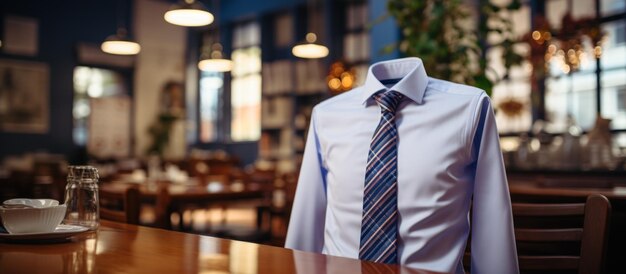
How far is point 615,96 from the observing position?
252 inches

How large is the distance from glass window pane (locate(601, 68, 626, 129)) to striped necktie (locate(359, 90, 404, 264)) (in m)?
5.81

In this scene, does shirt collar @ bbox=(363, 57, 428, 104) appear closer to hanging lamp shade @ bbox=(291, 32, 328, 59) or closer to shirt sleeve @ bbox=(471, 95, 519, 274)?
shirt sleeve @ bbox=(471, 95, 519, 274)

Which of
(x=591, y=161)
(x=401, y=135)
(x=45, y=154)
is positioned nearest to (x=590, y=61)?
(x=591, y=161)

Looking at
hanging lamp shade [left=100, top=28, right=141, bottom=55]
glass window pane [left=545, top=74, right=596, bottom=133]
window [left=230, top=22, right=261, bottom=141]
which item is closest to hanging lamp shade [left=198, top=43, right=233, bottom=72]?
hanging lamp shade [left=100, top=28, right=141, bottom=55]

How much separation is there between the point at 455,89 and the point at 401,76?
0.20 metres

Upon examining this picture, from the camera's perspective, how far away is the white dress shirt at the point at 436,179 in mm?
1283

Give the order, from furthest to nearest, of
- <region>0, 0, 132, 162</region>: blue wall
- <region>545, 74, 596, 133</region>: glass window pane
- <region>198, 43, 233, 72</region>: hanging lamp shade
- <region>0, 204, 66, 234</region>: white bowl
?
<region>0, 0, 132, 162</region>: blue wall
<region>198, 43, 233, 72</region>: hanging lamp shade
<region>545, 74, 596, 133</region>: glass window pane
<region>0, 204, 66, 234</region>: white bowl

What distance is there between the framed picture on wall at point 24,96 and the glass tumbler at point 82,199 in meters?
9.71

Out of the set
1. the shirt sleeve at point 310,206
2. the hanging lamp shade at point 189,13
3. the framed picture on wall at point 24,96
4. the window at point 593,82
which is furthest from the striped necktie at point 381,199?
the framed picture on wall at point 24,96

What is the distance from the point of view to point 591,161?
14.5 feet

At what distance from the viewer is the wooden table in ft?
3.23

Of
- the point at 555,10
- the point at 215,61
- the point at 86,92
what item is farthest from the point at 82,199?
the point at 86,92

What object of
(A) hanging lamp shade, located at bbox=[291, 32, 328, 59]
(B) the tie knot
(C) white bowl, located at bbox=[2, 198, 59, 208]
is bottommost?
(C) white bowl, located at bbox=[2, 198, 59, 208]

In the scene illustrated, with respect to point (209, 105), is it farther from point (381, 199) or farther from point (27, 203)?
point (381, 199)
